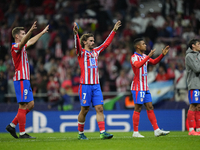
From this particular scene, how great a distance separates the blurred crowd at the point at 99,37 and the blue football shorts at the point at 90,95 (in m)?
5.76

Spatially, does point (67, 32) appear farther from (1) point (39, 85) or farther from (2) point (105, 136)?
(2) point (105, 136)

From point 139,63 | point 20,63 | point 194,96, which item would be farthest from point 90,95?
point 194,96

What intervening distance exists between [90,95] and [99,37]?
9.29 metres

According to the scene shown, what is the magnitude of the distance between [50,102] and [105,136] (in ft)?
19.9

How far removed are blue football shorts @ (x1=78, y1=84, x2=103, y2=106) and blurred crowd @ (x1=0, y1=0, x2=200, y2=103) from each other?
5.76 m

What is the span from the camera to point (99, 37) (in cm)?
1628

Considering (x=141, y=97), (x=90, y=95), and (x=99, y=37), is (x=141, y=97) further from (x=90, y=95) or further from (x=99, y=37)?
(x=99, y=37)

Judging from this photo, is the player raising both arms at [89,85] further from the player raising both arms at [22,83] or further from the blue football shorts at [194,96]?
the blue football shorts at [194,96]

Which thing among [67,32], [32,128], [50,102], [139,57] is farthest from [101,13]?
[139,57]

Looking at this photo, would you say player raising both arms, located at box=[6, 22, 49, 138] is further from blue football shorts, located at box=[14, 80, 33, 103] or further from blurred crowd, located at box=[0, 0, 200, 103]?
blurred crowd, located at box=[0, 0, 200, 103]

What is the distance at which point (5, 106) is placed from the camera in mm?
12438

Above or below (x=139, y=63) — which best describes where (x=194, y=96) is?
below

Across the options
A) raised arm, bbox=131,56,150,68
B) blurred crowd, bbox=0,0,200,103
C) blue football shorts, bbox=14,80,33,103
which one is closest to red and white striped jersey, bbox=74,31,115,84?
raised arm, bbox=131,56,150,68

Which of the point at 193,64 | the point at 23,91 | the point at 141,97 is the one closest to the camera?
the point at 23,91
